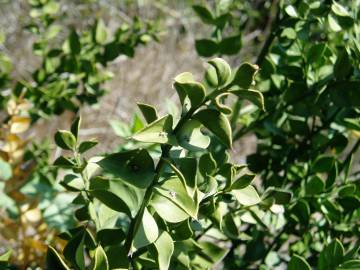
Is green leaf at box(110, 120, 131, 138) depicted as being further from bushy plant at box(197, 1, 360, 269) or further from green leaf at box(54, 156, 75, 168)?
green leaf at box(54, 156, 75, 168)

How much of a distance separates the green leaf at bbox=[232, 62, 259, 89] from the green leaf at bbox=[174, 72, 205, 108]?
25mm

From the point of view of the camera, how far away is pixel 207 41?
0.81m

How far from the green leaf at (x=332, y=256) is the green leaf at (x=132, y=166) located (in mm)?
182

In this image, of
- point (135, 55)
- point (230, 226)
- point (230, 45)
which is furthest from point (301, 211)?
point (135, 55)

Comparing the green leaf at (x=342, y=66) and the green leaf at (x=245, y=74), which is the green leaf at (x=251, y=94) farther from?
the green leaf at (x=342, y=66)

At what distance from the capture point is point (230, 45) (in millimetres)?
805

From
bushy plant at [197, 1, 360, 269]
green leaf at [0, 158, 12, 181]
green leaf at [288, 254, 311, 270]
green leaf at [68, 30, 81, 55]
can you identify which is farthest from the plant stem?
green leaf at [68, 30, 81, 55]

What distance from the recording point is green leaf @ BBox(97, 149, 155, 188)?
1.40 feet

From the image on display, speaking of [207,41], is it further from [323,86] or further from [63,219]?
[63,219]

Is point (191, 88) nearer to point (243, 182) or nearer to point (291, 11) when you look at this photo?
point (243, 182)

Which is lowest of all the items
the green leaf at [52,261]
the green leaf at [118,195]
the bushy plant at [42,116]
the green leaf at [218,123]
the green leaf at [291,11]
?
the bushy plant at [42,116]

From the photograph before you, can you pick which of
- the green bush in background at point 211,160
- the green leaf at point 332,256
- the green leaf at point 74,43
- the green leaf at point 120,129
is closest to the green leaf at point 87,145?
the green bush in background at point 211,160

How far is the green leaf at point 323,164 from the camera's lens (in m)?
0.71

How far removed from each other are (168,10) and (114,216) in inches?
87.4
